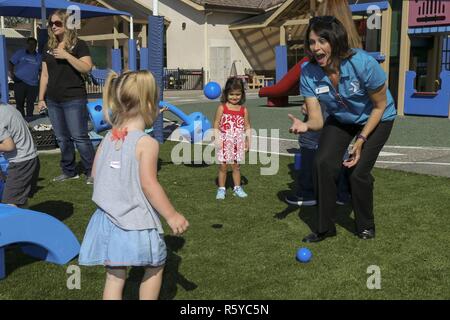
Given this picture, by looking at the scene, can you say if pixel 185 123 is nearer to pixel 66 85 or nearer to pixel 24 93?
pixel 66 85

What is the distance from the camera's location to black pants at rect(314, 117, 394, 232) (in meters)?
4.56

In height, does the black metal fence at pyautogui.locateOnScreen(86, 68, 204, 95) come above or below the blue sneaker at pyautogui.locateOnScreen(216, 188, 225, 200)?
above

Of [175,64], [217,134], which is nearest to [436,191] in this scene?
[217,134]

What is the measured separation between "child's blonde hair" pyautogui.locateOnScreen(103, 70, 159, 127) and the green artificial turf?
4.30 ft

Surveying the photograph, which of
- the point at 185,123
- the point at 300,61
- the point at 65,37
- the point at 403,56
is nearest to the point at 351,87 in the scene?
the point at 300,61

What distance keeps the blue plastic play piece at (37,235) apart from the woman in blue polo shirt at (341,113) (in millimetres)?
1999

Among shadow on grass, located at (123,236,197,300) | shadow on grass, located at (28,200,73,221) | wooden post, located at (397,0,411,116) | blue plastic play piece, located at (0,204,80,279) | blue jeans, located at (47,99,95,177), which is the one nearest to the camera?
shadow on grass, located at (123,236,197,300)

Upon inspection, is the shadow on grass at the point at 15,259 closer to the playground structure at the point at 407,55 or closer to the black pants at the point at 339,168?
the black pants at the point at 339,168

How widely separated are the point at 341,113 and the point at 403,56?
→ 1104 centimetres

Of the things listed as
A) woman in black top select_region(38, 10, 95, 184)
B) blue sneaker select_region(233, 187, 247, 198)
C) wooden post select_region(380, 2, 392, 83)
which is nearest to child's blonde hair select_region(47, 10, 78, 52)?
woman in black top select_region(38, 10, 95, 184)

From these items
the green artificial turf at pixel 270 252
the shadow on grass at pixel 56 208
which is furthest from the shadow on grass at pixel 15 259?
the shadow on grass at pixel 56 208

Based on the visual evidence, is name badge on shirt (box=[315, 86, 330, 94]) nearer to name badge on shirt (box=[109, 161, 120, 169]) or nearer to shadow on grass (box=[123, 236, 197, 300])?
shadow on grass (box=[123, 236, 197, 300])

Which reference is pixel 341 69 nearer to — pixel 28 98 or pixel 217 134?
pixel 217 134
